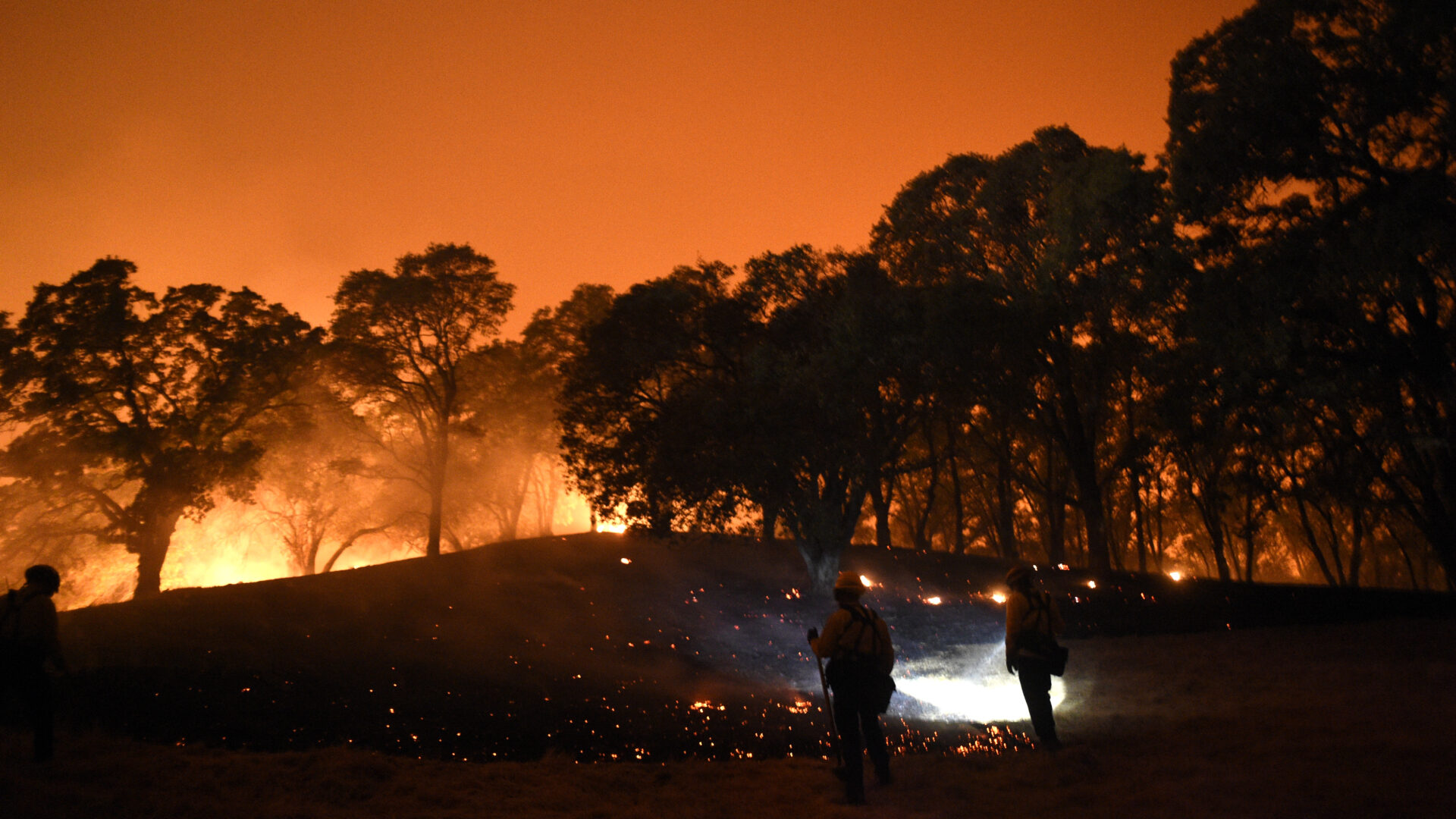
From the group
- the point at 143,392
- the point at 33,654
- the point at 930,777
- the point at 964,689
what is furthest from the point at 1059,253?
the point at 143,392

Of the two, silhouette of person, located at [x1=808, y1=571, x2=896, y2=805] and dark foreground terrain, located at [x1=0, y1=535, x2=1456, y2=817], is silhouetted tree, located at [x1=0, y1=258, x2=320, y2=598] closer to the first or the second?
dark foreground terrain, located at [x1=0, y1=535, x2=1456, y2=817]

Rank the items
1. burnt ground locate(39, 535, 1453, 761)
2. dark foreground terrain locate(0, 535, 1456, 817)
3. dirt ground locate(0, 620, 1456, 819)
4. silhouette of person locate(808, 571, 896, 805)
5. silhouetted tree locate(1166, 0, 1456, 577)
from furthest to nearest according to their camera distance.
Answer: silhouetted tree locate(1166, 0, 1456, 577), burnt ground locate(39, 535, 1453, 761), silhouette of person locate(808, 571, 896, 805), dark foreground terrain locate(0, 535, 1456, 817), dirt ground locate(0, 620, 1456, 819)

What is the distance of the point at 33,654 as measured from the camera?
7473mm

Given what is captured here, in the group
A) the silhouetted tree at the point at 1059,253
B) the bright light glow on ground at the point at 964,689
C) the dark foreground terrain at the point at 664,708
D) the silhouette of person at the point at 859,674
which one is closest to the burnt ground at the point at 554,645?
the dark foreground terrain at the point at 664,708

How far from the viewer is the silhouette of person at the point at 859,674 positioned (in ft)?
24.1

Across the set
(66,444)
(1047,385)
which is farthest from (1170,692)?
(66,444)

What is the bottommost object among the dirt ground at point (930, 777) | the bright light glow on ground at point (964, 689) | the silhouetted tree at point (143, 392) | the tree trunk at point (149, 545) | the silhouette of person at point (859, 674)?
the bright light glow on ground at point (964, 689)

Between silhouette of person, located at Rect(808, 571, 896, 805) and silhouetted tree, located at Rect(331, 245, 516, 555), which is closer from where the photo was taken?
silhouette of person, located at Rect(808, 571, 896, 805)

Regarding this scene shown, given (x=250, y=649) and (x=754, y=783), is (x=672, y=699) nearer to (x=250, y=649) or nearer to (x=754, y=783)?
(x=754, y=783)

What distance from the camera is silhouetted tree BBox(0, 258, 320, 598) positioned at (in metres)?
23.9

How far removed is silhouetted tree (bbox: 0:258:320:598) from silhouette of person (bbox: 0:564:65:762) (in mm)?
19981

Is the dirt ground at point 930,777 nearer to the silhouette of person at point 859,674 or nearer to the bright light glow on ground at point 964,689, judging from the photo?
the silhouette of person at point 859,674

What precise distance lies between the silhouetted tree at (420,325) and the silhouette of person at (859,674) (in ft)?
73.5

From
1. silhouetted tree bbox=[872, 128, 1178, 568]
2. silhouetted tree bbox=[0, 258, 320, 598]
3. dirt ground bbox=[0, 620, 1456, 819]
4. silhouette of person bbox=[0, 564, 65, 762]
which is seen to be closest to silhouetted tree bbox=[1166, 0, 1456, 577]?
silhouetted tree bbox=[872, 128, 1178, 568]
